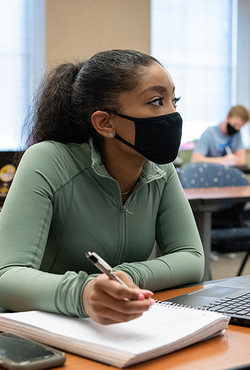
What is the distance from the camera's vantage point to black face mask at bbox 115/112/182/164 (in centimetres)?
112

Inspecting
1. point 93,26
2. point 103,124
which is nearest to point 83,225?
point 103,124

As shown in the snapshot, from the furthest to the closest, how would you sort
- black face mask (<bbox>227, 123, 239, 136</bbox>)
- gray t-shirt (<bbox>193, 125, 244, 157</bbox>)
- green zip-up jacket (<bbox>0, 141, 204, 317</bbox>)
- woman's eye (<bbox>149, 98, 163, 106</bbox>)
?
black face mask (<bbox>227, 123, 239, 136</bbox>) → gray t-shirt (<bbox>193, 125, 244, 157</bbox>) → woman's eye (<bbox>149, 98, 163, 106</bbox>) → green zip-up jacket (<bbox>0, 141, 204, 317</bbox>)

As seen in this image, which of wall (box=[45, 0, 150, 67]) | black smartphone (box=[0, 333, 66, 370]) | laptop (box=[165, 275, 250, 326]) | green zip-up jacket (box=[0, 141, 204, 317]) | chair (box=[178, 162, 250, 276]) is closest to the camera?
black smartphone (box=[0, 333, 66, 370])

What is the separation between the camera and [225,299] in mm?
897

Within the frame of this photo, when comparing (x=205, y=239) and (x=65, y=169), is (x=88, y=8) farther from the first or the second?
(x=65, y=169)

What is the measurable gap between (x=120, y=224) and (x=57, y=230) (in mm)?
160

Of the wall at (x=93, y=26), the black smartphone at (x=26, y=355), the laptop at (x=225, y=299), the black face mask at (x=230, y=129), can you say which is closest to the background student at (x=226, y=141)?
the black face mask at (x=230, y=129)

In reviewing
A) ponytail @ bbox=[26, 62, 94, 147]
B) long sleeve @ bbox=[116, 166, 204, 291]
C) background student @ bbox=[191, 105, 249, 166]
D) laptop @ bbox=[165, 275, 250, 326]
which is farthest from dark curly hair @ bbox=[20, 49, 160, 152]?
background student @ bbox=[191, 105, 249, 166]

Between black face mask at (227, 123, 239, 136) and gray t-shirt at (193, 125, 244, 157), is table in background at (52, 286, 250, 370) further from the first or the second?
black face mask at (227, 123, 239, 136)

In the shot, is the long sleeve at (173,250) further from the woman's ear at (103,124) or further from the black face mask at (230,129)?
the black face mask at (230,129)

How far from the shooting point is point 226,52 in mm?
6445

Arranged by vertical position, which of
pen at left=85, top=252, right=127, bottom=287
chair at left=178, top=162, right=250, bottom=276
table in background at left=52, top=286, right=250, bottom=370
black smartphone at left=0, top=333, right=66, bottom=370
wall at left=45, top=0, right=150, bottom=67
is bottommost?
chair at left=178, top=162, right=250, bottom=276

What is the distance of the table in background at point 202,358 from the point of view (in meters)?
0.61

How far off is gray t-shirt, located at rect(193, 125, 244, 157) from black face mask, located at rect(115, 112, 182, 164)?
4.16 metres
